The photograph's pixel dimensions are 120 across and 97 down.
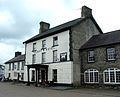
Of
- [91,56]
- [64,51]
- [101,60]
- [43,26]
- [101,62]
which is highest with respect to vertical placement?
[43,26]

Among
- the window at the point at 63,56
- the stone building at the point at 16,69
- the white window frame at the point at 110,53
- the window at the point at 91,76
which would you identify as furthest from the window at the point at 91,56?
the stone building at the point at 16,69

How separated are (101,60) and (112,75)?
2.67 m

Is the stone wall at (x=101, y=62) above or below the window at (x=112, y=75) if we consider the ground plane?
above

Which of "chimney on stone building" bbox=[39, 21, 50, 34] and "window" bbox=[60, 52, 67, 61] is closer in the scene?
"window" bbox=[60, 52, 67, 61]

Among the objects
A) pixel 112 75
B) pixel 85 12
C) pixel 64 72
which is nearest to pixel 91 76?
pixel 112 75

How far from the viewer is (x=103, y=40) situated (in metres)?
29.2

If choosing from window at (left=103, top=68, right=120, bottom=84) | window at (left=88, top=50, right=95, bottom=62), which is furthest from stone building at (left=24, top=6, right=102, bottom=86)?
window at (left=103, top=68, right=120, bottom=84)

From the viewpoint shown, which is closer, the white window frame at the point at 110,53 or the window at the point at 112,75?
the window at the point at 112,75

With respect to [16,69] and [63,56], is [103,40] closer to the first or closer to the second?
[63,56]

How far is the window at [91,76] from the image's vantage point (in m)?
28.3

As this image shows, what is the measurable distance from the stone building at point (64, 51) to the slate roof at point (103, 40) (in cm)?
97

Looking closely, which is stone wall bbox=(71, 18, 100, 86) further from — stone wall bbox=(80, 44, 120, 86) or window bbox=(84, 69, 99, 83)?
stone wall bbox=(80, 44, 120, 86)

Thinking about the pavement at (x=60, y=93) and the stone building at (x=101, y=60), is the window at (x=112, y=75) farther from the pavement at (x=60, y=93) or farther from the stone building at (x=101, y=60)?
the pavement at (x=60, y=93)

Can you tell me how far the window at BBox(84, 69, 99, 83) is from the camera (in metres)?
28.3
